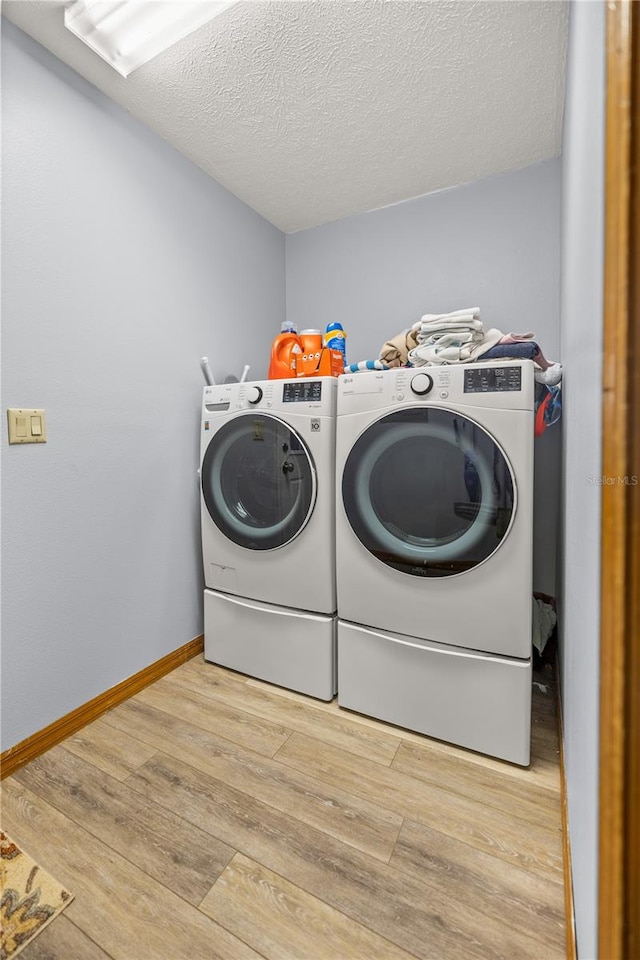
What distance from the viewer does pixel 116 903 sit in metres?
0.91

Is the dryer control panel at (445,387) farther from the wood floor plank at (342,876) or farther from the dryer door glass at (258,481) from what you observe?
the wood floor plank at (342,876)

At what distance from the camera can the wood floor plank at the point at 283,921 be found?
0.83m

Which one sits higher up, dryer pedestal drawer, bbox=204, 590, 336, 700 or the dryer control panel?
the dryer control panel

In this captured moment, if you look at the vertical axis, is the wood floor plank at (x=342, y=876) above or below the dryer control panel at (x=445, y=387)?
below

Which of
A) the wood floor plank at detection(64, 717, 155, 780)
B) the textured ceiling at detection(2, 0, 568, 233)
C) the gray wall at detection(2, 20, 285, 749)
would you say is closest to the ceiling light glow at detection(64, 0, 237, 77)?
the textured ceiling at detection(2, 0, 568, 233)

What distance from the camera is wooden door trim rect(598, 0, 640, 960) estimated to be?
1.23ft

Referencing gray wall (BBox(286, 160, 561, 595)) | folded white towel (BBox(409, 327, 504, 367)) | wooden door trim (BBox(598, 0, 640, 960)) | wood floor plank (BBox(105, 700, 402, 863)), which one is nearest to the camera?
wooden door trim (BBox(598, 0, 640, 960))

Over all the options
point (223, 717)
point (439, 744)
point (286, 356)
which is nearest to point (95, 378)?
point (286, 356)

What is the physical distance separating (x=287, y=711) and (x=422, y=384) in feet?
4.02

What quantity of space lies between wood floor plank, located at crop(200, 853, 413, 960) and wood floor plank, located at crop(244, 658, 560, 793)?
1.49ft

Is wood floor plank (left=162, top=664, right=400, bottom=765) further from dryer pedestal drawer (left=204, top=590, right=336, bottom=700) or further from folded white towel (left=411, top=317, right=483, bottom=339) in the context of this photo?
folded white towel (left=411, top=317, right=483, bottom=339)

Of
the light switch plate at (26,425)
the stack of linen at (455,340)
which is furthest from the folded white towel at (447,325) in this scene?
the light switch plate at (26,425)

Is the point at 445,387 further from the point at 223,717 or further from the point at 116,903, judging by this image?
the point at 116,903

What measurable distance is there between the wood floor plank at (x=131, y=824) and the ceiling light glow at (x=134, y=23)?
2.18 meters
